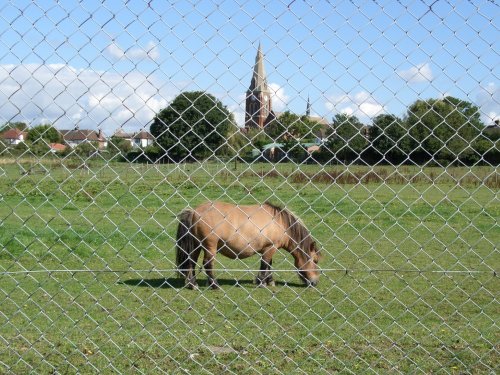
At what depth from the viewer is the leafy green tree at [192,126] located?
353cm

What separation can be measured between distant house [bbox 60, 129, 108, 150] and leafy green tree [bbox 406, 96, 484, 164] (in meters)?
1.57

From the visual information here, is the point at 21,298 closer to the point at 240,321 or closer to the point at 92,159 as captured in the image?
the point at 240,321

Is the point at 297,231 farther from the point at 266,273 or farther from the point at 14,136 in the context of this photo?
the point at 14,136

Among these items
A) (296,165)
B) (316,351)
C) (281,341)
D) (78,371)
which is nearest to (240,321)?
(281,341)

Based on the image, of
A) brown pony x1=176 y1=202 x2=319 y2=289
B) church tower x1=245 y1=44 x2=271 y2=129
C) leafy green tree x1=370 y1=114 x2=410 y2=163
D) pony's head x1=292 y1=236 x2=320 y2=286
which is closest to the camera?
church tower x1=245 y1=44 x2=271 y2=129

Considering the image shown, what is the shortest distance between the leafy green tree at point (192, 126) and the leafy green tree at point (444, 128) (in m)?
0.99

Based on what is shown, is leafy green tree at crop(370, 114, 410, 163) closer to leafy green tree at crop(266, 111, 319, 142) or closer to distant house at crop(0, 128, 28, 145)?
leafy green tree at crop(266, 111, 319, 142)

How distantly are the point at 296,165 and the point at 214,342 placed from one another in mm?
2586

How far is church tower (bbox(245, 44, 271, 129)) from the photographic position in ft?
11.4

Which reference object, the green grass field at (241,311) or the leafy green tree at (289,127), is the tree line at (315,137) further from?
the green grass field at (241,311)

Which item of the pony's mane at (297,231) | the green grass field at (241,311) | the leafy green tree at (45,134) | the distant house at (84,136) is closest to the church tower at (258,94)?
the green grass field at (241,311)

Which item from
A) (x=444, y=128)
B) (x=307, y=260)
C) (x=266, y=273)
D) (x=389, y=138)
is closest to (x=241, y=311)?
(x=307, y=260)

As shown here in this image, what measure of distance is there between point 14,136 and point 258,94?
1272 mm

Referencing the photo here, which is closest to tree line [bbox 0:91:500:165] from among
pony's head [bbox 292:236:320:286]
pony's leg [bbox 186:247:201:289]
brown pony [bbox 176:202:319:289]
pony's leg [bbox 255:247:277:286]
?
brown pony [bbox 176:202:319:289]
